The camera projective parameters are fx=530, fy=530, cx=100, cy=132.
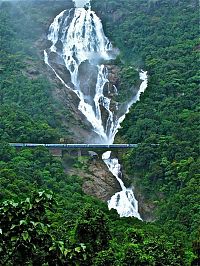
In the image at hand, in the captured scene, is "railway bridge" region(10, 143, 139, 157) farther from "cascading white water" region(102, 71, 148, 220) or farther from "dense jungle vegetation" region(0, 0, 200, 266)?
"cascading white water" region(102, 71, 148, 220)

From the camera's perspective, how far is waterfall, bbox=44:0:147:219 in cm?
5259

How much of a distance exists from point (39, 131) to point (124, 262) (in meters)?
33.9

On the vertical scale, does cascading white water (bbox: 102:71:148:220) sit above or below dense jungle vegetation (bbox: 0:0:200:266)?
below

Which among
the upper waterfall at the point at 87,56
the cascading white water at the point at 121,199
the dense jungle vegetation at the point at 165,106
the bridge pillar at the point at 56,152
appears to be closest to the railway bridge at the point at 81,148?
the bridge pillar at the point at 56,152

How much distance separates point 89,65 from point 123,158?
21.0 meters

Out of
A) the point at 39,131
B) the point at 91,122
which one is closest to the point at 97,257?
the point at 39,131

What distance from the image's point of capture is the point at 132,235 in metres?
18.5

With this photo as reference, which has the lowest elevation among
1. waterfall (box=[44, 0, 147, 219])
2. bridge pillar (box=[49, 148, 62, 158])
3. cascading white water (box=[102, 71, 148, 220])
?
cascading white water (box=[102, 71, 148, 220])

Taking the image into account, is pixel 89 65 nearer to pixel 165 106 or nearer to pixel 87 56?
pixel 87 56

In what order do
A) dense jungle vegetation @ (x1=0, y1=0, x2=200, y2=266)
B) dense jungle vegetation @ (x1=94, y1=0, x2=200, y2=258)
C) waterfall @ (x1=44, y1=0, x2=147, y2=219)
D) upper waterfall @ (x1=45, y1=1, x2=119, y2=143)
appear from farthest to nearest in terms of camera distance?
upper waterfall @ (x1=45, y1=1, x2=119, y2=143), waterfall @ (x1=44, y1=0, x2=147, y2=219), dense jungle vegetation @ (x1=94, y1=0, x2=200, y2=258), dense jungle vegetation @ (x1=0, y1=0, x2=200, y2=266)

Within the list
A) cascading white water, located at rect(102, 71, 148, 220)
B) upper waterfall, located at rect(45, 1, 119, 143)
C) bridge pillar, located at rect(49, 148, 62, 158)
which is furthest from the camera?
upper waterfall, located at rect(45, 1, 119, 143)

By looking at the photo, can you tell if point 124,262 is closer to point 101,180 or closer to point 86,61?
point 101,180

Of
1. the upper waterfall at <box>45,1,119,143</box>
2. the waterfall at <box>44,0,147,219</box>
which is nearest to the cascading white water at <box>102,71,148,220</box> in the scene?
the waterfall at <box>44,0,147,219</box>

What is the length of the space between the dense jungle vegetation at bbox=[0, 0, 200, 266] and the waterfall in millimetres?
1408
